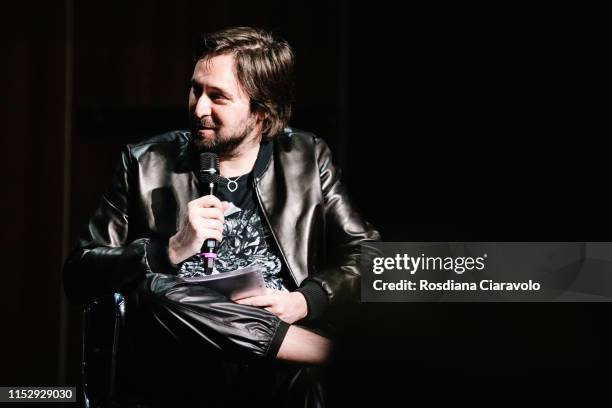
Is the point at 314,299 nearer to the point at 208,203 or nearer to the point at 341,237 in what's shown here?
the point at 341,237

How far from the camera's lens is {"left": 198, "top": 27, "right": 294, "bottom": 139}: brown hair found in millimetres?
1927

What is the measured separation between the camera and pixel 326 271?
1.93 metres

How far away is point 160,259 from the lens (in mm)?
1779

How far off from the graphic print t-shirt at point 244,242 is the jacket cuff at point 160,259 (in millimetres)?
97

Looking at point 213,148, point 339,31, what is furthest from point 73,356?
point 339,31

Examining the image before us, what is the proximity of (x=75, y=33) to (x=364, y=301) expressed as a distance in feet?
5.66

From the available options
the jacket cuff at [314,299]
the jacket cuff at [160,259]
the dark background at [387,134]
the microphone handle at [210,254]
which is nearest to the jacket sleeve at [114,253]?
the jacket cuff at [160,259]

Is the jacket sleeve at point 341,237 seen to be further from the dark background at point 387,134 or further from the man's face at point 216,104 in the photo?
the man's face at point 216,104

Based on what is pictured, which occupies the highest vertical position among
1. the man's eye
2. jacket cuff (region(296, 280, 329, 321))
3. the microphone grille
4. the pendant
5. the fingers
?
the man's eye

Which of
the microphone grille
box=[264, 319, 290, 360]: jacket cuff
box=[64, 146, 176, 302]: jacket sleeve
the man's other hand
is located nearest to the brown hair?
the microphone grille

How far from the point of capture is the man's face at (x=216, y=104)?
1.90m

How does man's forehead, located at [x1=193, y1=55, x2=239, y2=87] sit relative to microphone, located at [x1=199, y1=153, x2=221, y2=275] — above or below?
above

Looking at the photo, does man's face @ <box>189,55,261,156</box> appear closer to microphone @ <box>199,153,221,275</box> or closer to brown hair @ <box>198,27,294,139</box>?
brown hair @ <box>198,27,294,139</box>

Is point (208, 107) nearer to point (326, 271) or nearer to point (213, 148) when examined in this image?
point (213, 148)
